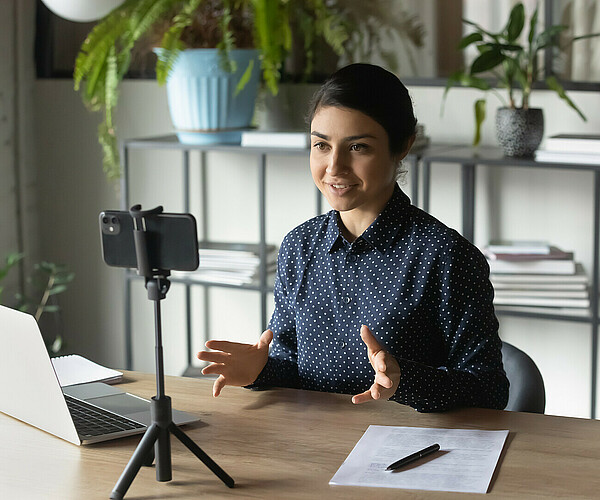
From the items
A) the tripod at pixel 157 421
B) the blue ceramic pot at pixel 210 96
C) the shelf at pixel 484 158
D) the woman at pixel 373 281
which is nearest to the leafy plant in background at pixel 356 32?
the blue ceramic pot at pixel 210 96

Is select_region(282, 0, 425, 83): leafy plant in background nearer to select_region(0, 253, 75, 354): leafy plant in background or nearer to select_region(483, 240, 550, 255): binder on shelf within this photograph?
select_region(483, 240, 550, 255): binder on shelf

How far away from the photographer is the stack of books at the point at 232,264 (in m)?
3.01

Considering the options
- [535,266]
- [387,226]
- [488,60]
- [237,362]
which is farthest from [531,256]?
[237,362]

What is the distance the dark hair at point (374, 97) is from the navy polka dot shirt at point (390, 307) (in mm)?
137

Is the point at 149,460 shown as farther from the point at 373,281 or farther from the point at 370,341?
the point at 373,281

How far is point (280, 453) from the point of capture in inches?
51.9

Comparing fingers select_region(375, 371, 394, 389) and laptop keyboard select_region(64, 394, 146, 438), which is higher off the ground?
fingers select_region(375, 371, 394, 389)

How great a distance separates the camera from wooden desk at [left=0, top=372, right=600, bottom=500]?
3.92 feet

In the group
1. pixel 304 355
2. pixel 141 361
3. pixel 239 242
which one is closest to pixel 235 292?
pixel 239 242

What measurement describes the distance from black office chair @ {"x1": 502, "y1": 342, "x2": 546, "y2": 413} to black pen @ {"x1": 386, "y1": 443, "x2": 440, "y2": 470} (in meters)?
0.41

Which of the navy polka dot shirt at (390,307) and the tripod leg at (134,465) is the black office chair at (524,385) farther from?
Answer: the tripod leg at (134,465)

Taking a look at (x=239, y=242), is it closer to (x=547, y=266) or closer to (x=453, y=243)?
(x=547, y=266)

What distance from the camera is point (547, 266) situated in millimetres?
2619

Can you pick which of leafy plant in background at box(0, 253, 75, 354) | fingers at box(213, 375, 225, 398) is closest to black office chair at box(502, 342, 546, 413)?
fingers at box(213, 375, 225, 398)
